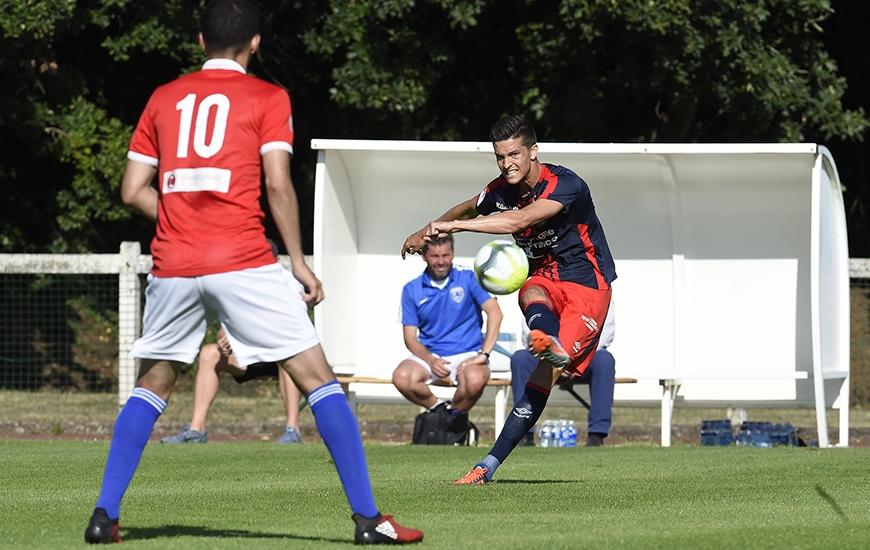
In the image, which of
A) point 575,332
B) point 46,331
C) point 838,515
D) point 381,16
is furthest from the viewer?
point 46,331

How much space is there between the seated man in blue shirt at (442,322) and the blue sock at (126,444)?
632 centimetres

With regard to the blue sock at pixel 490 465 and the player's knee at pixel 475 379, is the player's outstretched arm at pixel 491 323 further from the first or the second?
the blue sock at pixel 490 465

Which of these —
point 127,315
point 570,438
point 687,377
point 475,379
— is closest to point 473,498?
point 475,379

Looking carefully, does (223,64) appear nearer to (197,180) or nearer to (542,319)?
(197,180)

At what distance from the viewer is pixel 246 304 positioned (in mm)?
4410

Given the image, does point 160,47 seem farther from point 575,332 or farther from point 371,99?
point 575,332

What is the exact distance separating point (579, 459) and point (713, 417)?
666 cm

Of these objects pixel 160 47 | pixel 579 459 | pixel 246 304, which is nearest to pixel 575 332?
pixel 579 459

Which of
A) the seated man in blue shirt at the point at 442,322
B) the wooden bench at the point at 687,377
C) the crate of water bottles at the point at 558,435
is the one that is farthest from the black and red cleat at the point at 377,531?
the wooden bench at the point at 687,377

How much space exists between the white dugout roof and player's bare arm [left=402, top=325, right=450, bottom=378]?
941 mm

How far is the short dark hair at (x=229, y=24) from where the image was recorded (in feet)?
14.9

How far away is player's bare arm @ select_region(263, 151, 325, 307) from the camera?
4391 millimetres

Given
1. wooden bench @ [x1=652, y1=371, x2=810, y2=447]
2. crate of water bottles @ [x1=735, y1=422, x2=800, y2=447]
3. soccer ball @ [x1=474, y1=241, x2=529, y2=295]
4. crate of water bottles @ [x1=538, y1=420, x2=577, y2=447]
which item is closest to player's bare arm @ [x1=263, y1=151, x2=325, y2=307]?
soccer ball @ [x1=474, y1=241, x2=529, y2=295]

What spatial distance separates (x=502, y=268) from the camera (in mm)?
6961
